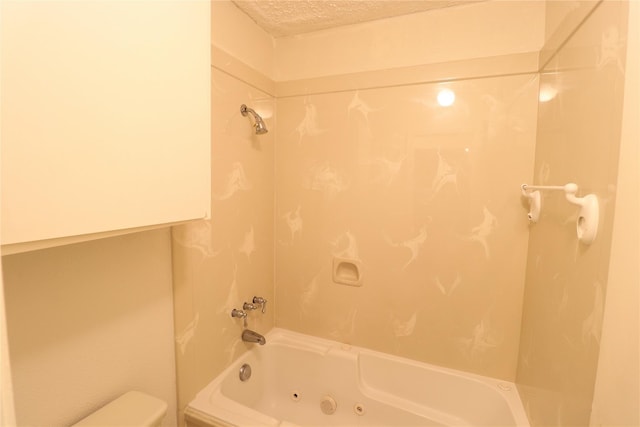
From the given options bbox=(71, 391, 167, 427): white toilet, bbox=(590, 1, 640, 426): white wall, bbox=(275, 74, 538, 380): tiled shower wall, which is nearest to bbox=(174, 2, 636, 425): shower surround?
bbox=(275, 74, 538, 380): tiled shower wall

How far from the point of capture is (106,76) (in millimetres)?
641

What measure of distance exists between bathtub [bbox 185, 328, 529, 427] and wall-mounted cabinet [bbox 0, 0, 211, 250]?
41.2 inches

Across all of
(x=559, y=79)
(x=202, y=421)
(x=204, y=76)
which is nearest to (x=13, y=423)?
(x=204, y=76)

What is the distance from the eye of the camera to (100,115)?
63 centimetres

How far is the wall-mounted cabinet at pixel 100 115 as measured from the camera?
0.52m

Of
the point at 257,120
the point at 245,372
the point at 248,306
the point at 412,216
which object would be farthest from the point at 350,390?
the point at 257,120

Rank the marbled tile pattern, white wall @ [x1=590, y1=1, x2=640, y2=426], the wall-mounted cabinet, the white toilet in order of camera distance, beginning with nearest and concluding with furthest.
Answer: the wall-mounted cabinet, white wall @ [x1=590, y1=1, x2=640, y2=426], the white toilet, the marbled tile pattern

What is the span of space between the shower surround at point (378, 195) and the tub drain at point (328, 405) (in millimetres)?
320

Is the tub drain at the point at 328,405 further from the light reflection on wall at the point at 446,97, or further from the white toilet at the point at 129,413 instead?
the light reflection on wall at the point at 446,97

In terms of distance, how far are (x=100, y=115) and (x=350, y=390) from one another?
169 centimetres

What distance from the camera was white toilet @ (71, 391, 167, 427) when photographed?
91 cm

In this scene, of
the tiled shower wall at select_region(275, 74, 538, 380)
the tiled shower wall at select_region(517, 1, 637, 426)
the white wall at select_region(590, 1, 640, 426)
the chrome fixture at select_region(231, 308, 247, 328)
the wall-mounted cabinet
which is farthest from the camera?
the chrome fixture at select_region(231, 308, 247, 328)

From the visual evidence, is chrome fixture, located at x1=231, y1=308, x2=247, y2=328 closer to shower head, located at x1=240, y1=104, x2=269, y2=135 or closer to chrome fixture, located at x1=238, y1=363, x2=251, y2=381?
chrome fixture, located at x1=238, y1=363, x2=251, y2=381

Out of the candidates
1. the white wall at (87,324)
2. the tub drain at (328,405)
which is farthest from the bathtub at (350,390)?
the white wall at (87,324)
